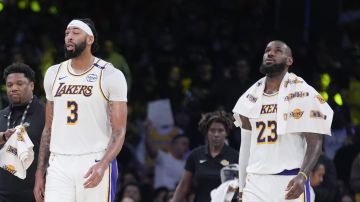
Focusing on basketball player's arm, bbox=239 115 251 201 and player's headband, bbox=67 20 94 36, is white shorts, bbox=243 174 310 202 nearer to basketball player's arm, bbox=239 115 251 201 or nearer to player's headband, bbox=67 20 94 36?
basketball player's arm, bbox=239 115 251 201

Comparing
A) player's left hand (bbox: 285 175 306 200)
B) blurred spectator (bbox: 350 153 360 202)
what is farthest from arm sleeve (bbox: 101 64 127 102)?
blurred spectator (bbox: 350 153 360 202)

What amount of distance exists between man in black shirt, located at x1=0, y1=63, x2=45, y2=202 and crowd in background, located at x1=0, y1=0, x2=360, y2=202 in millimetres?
3556

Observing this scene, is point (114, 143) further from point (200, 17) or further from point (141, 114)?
point (200, 17)

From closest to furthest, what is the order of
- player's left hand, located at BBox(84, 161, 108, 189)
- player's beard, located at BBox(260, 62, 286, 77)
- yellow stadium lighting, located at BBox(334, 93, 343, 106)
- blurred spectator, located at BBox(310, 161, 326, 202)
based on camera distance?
player's left hand, located at BBox(84, 161, 108, 189)
player's beard, located at BBox(260, 62, 286, 77)
blurred spectator, located at BBox(310, 161, 326, 202)
yellow stadium lighting, located at BBox(334, 93, 343, 106)

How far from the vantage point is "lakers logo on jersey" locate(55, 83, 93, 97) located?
27.4ft

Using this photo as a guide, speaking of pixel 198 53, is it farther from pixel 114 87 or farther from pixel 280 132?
pixel 114 87

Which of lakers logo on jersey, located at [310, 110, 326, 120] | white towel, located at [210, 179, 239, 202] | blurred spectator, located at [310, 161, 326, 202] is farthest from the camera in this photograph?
blurred spectator, located at [310, 161, 326, 202]

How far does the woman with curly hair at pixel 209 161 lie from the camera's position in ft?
35.3

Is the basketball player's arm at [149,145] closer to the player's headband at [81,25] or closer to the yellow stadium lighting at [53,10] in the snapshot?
the yellow stadium lighting at [53,10]

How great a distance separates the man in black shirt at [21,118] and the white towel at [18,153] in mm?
138

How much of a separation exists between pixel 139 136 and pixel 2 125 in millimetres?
5335

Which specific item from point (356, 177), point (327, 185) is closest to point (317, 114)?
point (327, 185)

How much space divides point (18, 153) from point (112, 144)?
114cm

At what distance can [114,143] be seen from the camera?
8234mm
